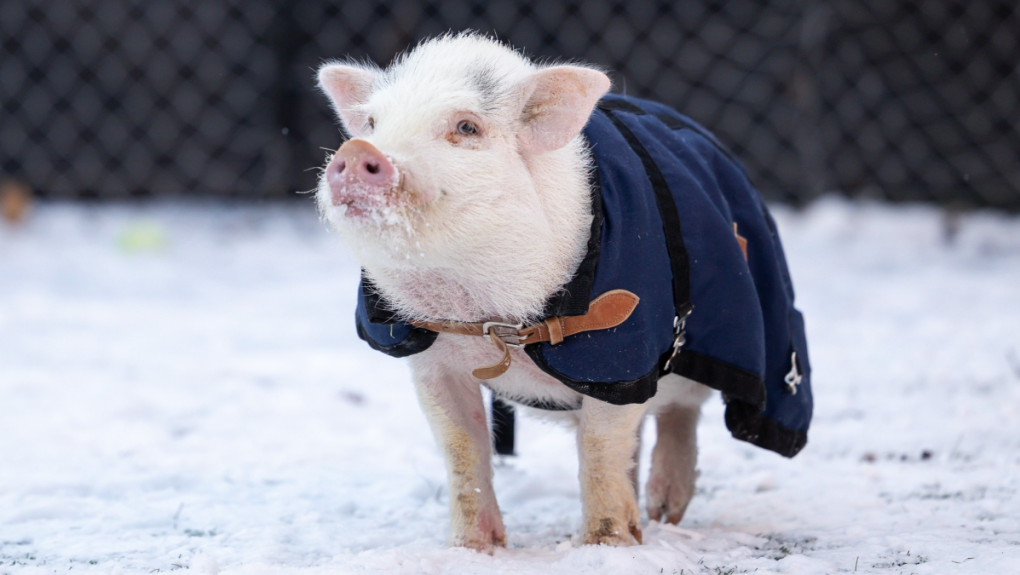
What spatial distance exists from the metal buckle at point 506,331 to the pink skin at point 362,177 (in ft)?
1.00

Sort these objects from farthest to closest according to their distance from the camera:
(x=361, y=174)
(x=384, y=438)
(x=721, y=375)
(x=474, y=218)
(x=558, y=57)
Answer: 1. (x=558, y=57)
2. (x=384, y=438)
3. (x=721, y=375)
4. (x=474, y=218)
5. (x=361, y=174)

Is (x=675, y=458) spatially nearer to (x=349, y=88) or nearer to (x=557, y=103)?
(x=557, y=103)

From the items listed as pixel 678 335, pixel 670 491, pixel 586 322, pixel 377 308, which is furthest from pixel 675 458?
pixel 377 308

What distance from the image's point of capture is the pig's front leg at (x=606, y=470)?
1.89m

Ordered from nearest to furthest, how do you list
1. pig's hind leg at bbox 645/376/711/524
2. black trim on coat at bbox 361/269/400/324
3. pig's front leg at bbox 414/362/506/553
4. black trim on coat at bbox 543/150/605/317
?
black trim on coat at bbox 543/150/605/317
black trim on coat at bbox 361/269/400/324
pig's front leg at bbox 414/362/506/553
pig's hind leg at bbox 645/376/711/524

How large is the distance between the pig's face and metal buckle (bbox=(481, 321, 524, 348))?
0.41 ft

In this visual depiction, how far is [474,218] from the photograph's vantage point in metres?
1.66

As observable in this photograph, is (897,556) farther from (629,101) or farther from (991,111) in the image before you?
(991,111)

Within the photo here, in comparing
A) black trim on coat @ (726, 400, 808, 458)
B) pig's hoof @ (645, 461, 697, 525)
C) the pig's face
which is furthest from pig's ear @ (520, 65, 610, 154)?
pig's hoof @ (645, 461, 697, 525)

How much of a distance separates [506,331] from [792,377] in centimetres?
68

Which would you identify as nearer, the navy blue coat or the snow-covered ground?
the navy blue coat

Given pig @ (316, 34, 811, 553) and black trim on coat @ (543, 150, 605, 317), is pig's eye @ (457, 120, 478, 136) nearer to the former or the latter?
pig @ (316, 34, 811, 553)

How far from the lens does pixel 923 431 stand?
277 cm

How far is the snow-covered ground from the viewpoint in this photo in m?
1.87
